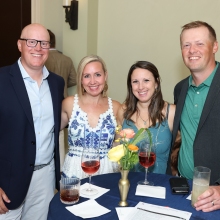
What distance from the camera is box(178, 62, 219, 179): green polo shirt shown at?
2.34 meters

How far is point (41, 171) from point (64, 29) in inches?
103

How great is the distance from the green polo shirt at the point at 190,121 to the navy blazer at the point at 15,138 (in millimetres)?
1060

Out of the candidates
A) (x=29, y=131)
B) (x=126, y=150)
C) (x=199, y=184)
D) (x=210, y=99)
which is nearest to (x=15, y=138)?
(x=29, y=131)

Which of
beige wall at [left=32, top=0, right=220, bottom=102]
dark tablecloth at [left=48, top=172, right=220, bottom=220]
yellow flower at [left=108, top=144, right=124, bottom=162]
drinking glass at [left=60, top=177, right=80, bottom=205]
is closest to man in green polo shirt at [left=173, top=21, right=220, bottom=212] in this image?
dark tablecloth at [left=48, top=172, right=220, bottom=220]

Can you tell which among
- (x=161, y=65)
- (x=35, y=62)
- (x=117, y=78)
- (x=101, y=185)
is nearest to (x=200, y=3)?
(x=161, y=65)

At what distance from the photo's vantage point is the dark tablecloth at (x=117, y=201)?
1.71 metres

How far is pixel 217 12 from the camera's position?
3.25 m

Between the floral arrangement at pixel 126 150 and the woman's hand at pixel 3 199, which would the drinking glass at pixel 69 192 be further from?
the woman's hand at pixel 3 199

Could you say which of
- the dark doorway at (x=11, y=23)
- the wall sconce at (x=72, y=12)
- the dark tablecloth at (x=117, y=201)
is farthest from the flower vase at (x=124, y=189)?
the dark doorway at (x=11, y=23)

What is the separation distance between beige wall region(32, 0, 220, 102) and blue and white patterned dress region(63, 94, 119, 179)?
4.35 ft

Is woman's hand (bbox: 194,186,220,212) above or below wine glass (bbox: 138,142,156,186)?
below

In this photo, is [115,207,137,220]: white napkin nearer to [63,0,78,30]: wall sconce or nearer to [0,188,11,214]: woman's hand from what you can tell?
[0,188,11,214]: woman's hand

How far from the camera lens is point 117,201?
6.06 feet

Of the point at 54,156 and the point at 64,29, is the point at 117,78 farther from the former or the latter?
the point at 54,156
